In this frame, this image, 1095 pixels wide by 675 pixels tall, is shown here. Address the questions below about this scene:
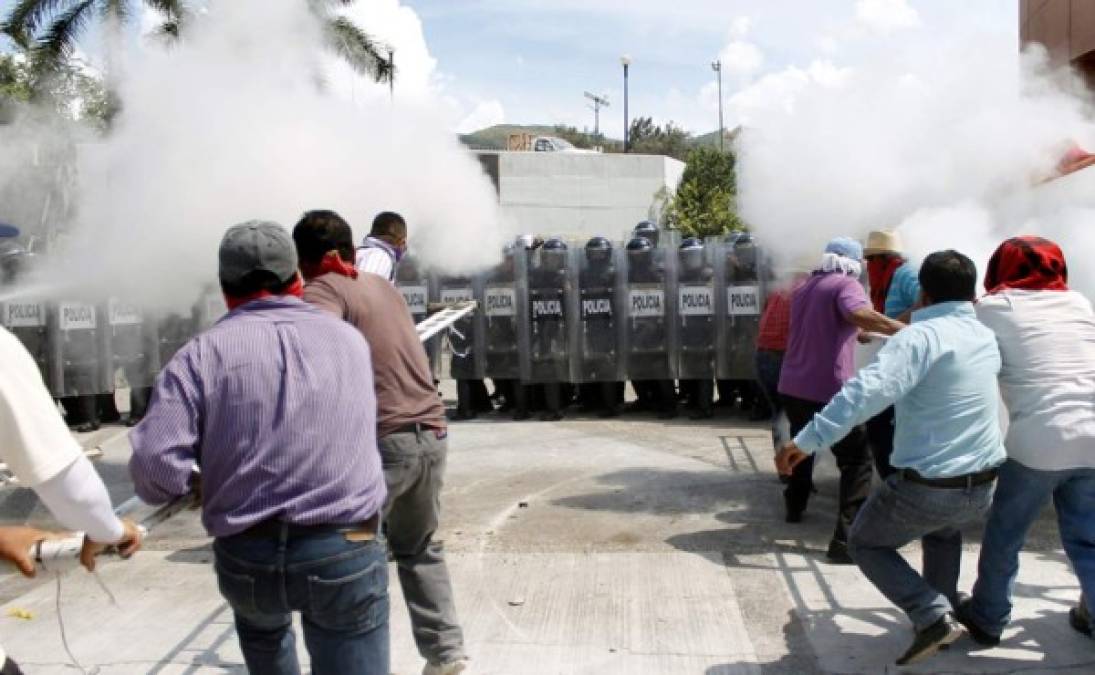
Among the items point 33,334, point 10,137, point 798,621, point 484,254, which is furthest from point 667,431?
point 10,137

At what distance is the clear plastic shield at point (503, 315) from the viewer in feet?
32.2

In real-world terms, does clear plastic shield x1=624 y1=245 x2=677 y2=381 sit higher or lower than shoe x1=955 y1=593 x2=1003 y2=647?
higher

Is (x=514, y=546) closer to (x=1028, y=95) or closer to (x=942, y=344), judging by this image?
(x=942, y=344)

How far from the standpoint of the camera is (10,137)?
1376cm

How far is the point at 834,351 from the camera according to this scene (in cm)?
523

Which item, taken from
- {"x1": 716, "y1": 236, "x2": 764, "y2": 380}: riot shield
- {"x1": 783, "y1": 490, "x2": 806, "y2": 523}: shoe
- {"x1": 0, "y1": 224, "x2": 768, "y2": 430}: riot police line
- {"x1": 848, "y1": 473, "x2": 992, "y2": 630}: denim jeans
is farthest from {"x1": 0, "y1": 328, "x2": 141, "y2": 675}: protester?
{"x1": 716, "y1": 236, "x2": 764, "y2": 380}: riot shield

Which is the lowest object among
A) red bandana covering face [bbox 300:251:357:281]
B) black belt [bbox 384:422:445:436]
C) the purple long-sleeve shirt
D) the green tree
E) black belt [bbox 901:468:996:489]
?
black belt [bbox 901:468:996:489]

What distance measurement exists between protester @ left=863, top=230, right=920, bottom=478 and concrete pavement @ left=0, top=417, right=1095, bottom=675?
0.63 metres

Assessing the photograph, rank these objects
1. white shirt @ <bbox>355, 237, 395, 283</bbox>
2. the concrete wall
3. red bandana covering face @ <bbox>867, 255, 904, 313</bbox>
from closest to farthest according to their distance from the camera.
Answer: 1. white shirt @ <bbox>355, 237, 395, 283</bbox>
2. red bandana covering face @ <bbox>867, 255, 904, 313</bbox>
3. the concrete wall

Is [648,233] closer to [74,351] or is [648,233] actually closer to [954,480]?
[74,351]

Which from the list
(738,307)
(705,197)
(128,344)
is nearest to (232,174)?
(128,344)

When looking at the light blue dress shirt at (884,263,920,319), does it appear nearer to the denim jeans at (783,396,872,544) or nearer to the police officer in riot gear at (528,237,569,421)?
the denim jeans at (783,396,872,544)

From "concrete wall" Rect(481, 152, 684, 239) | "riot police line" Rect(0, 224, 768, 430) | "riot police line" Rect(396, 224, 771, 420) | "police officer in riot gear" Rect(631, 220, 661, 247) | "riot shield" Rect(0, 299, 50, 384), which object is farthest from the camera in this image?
"concrete wall" Rect(481, 152, 684, 239)

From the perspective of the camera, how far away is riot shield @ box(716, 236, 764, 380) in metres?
9.48
